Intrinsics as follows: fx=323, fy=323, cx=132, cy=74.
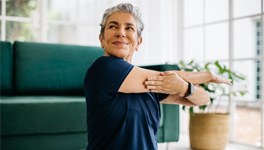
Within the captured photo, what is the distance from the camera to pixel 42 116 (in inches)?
88.0

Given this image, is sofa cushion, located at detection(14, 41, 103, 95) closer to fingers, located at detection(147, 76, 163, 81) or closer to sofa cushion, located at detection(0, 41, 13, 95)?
sofa cushion, located at detection(0, 41, 13, 95)

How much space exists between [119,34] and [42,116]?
3.71 ft

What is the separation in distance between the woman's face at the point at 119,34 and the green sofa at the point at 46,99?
1044 mm

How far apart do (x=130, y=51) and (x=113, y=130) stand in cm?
37

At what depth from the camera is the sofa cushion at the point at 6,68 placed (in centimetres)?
287

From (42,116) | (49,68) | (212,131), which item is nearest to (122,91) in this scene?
(42,116)

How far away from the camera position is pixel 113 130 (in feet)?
4.12

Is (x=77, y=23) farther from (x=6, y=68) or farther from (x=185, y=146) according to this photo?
(x=185, y=146)

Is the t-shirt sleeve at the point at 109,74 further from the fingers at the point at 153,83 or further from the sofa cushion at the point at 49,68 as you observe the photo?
the sofa cushion at the point at 49,68

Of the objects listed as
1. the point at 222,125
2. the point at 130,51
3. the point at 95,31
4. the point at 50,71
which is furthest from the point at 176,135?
the point at 95,31

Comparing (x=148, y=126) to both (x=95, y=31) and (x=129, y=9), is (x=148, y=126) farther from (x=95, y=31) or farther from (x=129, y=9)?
(x=95, y=31)

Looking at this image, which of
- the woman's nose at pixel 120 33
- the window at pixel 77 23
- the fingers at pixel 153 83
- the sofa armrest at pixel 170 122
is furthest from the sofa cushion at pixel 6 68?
the fingers at pixel 153 83

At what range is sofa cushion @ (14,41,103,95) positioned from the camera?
2943 mm

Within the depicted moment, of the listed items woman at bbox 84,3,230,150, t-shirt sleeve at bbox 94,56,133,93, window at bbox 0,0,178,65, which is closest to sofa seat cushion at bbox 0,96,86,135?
woman at bbox 84,3,230,150
